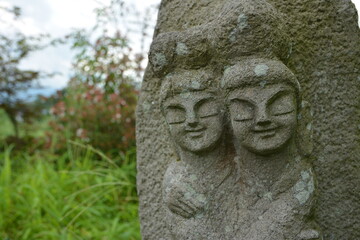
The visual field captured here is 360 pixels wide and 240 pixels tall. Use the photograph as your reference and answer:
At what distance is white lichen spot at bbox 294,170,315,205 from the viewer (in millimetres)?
1294

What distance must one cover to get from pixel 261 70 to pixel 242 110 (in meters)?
0.14

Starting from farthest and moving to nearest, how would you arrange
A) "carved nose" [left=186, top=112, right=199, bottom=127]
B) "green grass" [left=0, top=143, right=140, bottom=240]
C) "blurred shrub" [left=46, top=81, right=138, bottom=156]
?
1. "blurred shrub" [left=46, top=81, right=138, bottom=156]
2. "green grass" [left=0, top=143, right=140, bottom=240]
3. "carved nose" [left=186, top=112, right=199, bottom=127]

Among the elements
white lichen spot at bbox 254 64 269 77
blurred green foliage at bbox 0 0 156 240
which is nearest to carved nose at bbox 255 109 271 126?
white lichen spot at bbox 254 64 269 77

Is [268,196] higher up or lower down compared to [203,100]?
lower down

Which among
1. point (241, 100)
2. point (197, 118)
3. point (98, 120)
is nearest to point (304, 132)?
point (241, 100)

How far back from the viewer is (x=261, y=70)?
3.98 ft

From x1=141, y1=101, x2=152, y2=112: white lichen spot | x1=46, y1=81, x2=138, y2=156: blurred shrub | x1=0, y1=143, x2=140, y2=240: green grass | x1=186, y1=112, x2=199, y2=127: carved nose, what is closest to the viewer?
x1=186, y1=112, x2=199, y2=127: carved nose

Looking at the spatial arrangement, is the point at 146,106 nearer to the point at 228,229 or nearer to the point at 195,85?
the point at 195,85

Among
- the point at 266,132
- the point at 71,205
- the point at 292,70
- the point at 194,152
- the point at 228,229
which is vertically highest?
the point at 292,70

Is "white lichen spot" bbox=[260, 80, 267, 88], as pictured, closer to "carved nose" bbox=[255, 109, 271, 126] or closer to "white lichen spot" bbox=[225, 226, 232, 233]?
"carved nose" bbox=[255, 109, 271, 126]

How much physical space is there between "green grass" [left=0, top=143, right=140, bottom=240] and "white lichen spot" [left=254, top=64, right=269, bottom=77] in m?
1.48

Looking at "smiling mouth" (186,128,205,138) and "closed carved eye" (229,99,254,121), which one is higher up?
"closed carved eye" (229,99,254,121)

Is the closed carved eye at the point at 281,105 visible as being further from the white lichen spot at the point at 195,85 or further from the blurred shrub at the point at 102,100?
the blurred shrub at the point at 102,100

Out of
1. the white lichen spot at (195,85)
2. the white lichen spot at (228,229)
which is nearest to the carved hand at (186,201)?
the white lichen spot at (228,229)
